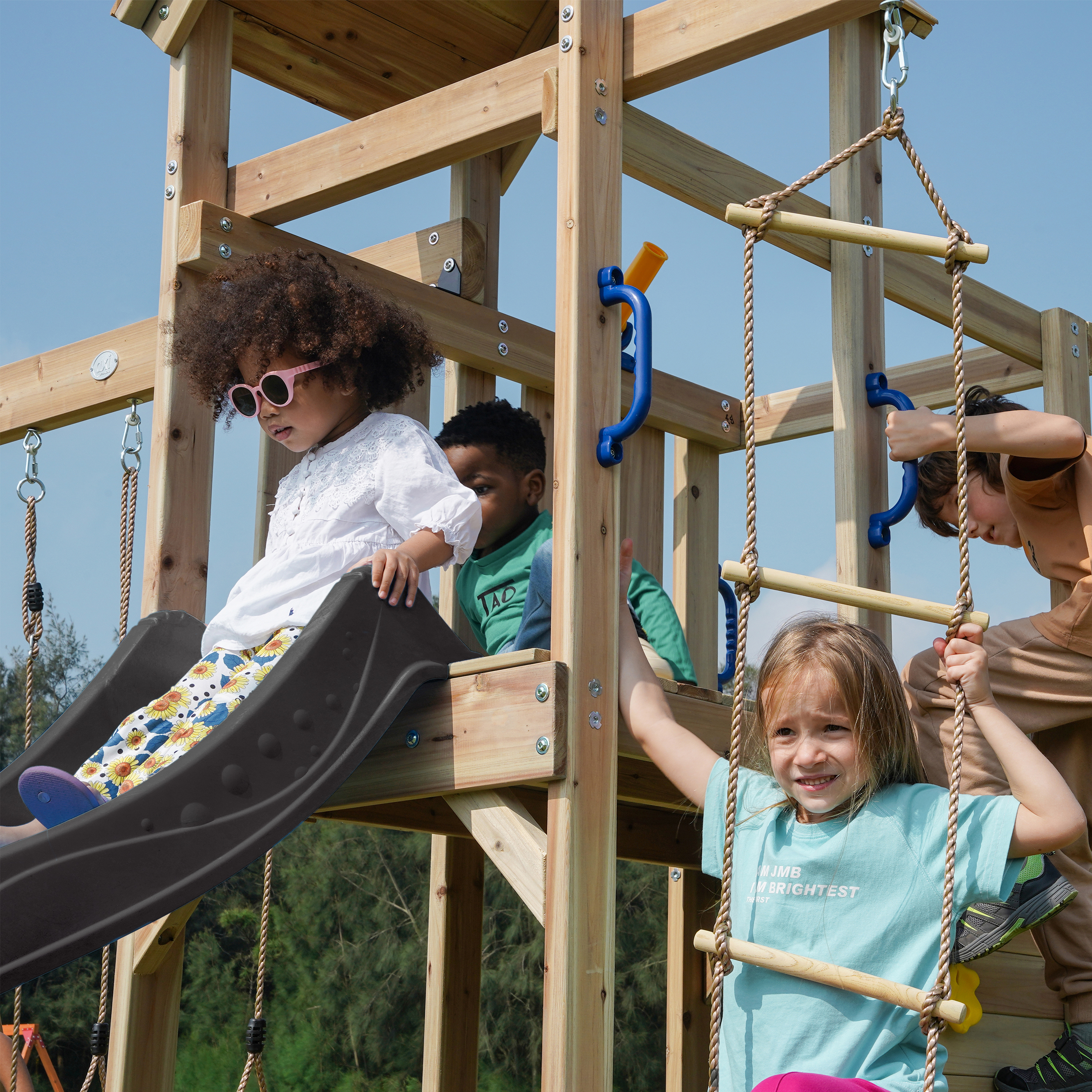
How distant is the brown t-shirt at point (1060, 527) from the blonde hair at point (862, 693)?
2.92ft

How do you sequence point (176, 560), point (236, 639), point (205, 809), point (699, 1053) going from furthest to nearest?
point (699, 1053), point (176, 560), point (236, 639), point (205, 809)

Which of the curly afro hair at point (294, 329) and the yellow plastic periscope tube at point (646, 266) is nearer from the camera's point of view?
the curly afro hair at point (294, 329)

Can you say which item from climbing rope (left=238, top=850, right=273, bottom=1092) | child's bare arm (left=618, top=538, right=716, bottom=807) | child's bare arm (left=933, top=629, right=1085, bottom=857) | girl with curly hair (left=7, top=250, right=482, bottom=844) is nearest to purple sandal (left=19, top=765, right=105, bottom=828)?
girl with curly hair (left=7, top=250, right=482, bottom=844)

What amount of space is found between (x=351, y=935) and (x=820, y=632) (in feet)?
64.2

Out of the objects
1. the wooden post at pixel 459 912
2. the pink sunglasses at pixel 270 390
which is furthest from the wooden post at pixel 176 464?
the wooden post at pixel 459 912

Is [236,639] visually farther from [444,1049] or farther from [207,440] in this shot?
[444,1049]

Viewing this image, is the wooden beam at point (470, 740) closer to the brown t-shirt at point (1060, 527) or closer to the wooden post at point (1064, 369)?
the brown t-shirt at point (1060, 527)

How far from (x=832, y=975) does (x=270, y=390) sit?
213 centimetres

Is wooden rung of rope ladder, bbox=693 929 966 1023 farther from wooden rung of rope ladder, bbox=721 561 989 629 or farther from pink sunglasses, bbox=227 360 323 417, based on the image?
pink sunglasses, bbox=227 360 323 417

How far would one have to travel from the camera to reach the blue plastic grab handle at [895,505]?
396cm

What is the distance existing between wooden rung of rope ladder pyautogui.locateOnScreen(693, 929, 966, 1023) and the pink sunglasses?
1916 mm

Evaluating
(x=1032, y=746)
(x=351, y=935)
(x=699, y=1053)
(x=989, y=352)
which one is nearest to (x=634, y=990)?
(x=351, y=935)

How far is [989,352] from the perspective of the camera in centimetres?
606

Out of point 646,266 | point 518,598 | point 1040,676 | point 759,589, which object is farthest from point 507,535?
point 759,589
